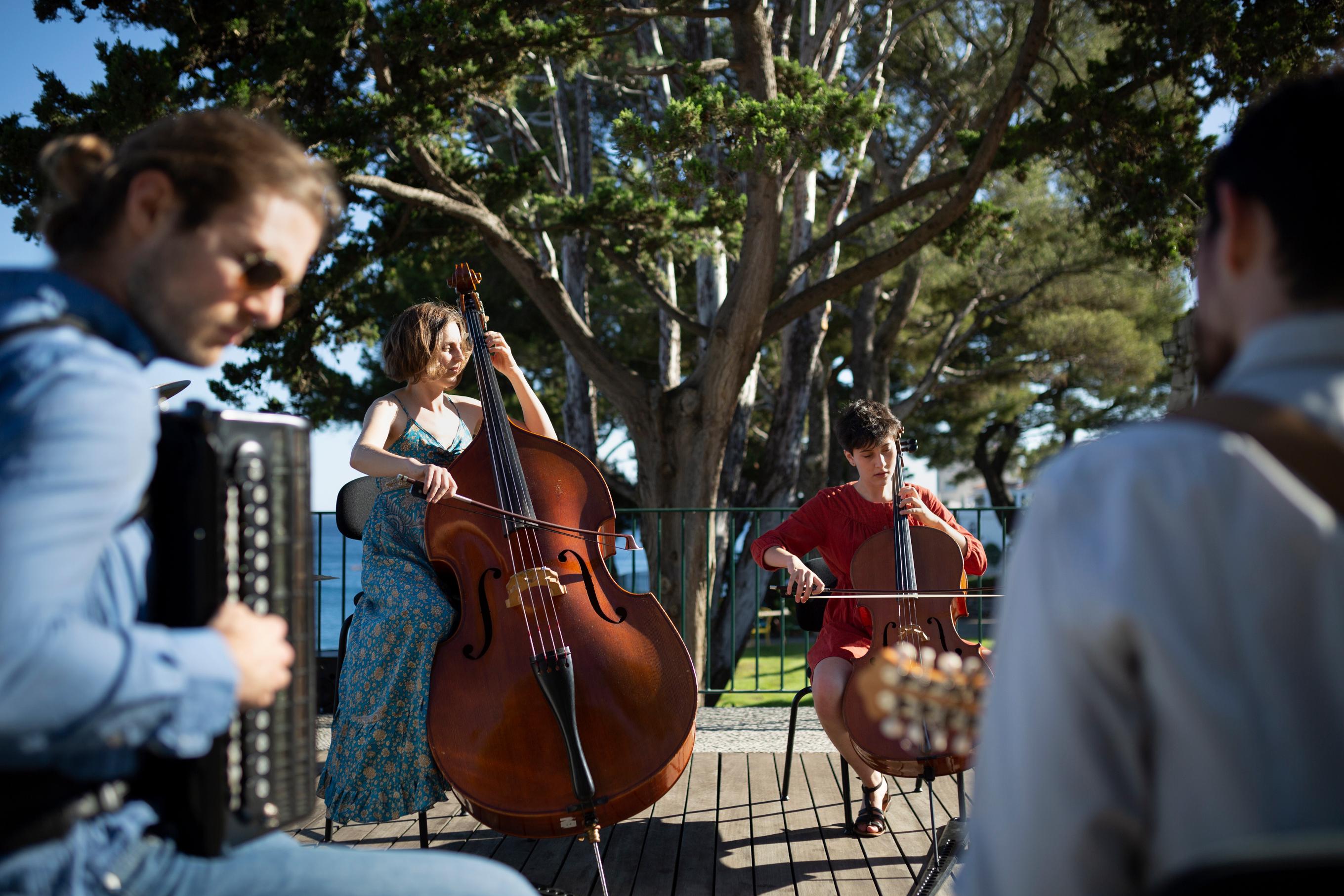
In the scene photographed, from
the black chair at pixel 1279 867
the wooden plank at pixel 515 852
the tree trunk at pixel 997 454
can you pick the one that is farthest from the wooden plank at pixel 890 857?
the tree trunk at pixel 997 454

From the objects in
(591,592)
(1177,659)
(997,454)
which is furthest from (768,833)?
(997,454)

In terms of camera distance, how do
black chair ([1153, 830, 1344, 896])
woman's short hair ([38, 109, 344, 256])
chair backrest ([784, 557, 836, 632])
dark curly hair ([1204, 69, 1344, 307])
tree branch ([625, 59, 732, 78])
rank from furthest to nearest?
1. tree branch ([625, 59, 732, 78])
2. chair backrest ([784, 557, 836, 632])
3. woman's short hair ([38, 109, 344, 256])
4. dark curly hair ([1204, 69, 1344, 307])
5. black chair ([1153, 830, 1344, 896])

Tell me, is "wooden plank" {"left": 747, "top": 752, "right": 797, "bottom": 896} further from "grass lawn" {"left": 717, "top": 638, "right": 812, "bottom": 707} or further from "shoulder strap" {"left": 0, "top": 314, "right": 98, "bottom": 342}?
"grass lawn" {"left": 717, "top": 638, "right": 812, "bottom": 707}

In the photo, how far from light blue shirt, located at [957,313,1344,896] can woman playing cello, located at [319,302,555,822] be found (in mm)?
1820

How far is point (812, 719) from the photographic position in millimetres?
4562

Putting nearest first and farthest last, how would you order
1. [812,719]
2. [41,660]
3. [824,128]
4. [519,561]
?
[41,660] → [519,561] → [812,719] → [824,128]

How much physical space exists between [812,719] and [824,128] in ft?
9.68

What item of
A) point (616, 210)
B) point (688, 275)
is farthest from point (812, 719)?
point (688, 275)

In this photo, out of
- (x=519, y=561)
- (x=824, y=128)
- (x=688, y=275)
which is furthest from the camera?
(x=688, y=275)

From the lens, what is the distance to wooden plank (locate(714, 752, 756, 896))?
2559mm

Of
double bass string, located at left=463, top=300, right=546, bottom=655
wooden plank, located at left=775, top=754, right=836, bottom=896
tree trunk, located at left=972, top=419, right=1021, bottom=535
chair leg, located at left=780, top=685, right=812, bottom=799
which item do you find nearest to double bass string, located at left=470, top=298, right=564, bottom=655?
double bass string, located at left=463, top=300, right=546, bottom=655

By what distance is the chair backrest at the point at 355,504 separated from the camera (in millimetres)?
2865

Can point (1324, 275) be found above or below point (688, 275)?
below

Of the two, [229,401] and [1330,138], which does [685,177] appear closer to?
[229,401]
